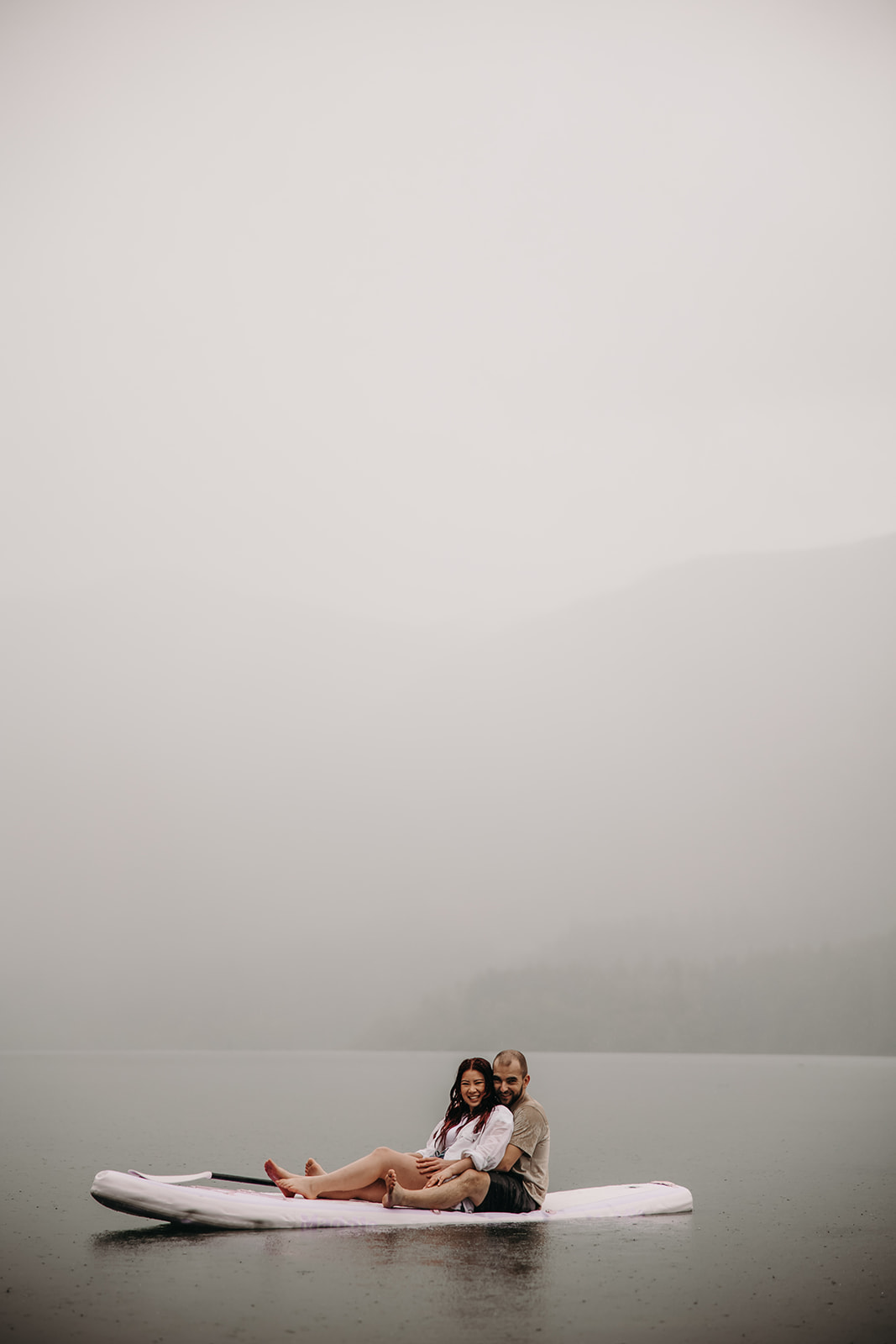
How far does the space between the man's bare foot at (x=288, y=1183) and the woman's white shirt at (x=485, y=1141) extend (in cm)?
73

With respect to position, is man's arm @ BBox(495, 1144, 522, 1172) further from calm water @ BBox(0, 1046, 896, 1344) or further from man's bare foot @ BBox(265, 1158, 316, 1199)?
man's bare foot @ BBox(265, 1158, 316, 1199)

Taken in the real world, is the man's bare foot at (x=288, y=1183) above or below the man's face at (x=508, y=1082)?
below

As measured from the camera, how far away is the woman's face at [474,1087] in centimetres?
660

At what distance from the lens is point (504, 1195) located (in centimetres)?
672

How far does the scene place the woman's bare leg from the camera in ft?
21.6

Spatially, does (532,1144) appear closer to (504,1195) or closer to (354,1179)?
(504,1195)

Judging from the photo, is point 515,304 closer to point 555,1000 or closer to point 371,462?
point 371,462

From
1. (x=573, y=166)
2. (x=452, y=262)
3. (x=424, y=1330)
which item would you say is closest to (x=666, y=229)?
(x=573, y=166)

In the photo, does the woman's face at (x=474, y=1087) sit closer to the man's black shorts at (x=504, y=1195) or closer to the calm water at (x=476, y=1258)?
the man's black shorts at (x=504, y=1195)

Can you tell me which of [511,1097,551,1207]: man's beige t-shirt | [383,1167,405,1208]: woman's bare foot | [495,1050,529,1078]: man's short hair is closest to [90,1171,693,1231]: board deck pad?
[383,1167,405,1208]: woman's bare foot

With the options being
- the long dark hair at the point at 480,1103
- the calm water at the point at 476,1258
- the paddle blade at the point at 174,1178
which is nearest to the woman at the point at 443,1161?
the long dark hair at the point at 480,1103

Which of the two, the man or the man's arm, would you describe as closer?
the man

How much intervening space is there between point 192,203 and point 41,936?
3800cm

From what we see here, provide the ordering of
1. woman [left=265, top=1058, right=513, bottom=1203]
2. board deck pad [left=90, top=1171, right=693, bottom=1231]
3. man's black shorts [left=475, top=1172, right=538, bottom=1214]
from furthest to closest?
man's black shorts [left=475, top=1172, right=538, bottom=1214], woman [left=265, top=1058, right=513, bottom=1203], board deck pad [left=90, top=1171, right=693, bottom=1231]
